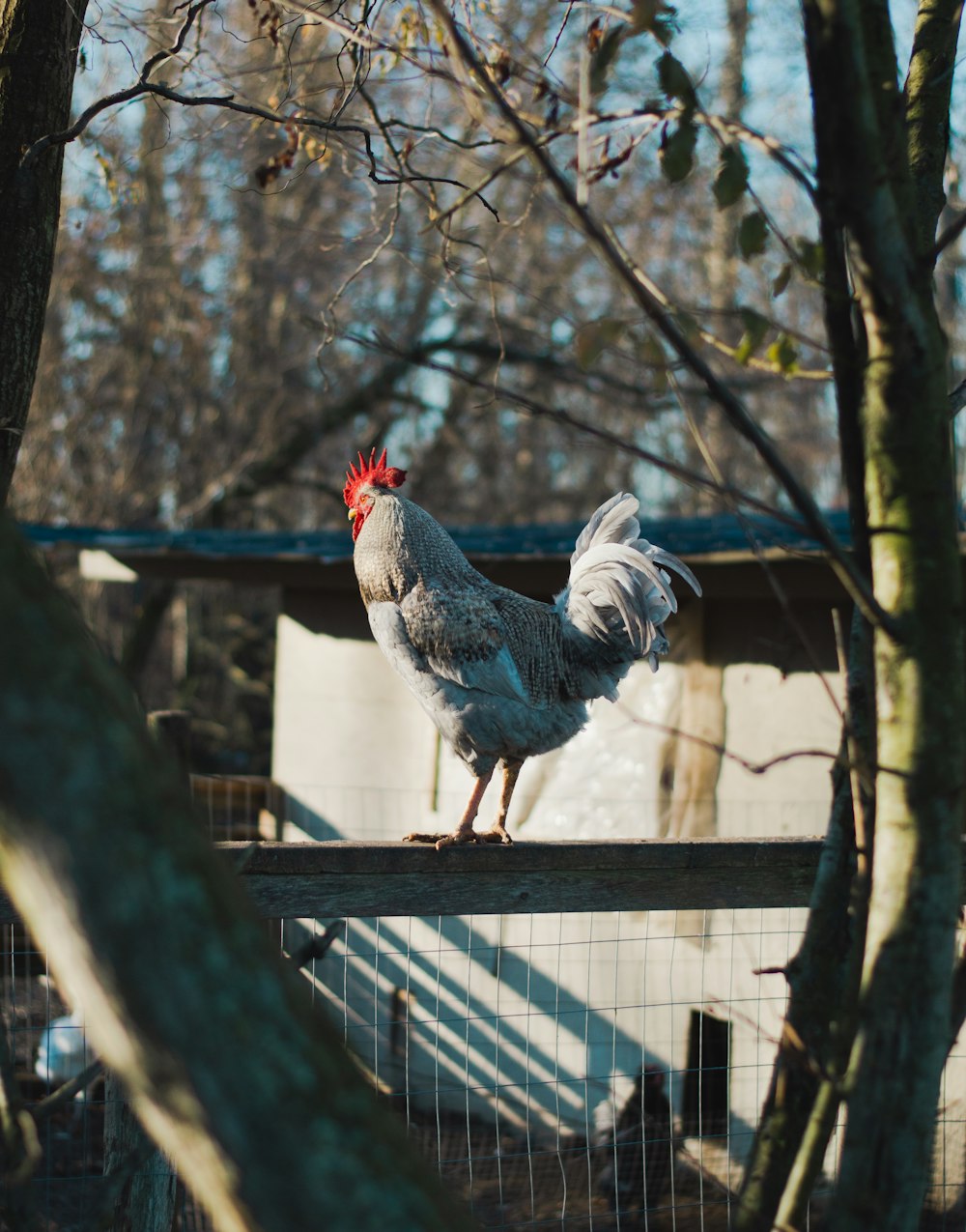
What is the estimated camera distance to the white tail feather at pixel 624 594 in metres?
4.22

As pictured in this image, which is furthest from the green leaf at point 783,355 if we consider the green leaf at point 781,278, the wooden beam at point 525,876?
the wooden beam at point 525,876

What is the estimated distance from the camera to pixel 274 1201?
3.91 feet

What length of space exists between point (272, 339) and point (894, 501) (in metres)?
16.4

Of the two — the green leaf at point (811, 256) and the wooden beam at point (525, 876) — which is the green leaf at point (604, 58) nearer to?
the green leaf at point (811, 256)

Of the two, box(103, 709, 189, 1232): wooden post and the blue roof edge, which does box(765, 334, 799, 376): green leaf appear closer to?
box(103, 709, 189, 1232): wooden post

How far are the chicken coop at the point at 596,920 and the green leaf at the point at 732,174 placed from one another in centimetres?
330

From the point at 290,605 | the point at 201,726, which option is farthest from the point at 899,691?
the point at 201,726

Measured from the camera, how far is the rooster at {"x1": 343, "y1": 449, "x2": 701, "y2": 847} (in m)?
4.02

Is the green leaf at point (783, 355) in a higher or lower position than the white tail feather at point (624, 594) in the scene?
higher

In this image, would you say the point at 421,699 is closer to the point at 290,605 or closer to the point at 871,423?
the point at 871,423

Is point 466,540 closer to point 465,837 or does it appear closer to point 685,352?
point 465,837

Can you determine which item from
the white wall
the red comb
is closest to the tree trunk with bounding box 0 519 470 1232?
the red comb

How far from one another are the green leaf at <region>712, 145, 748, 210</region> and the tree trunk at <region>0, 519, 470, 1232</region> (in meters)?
1.11

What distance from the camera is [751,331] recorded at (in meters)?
1.66
